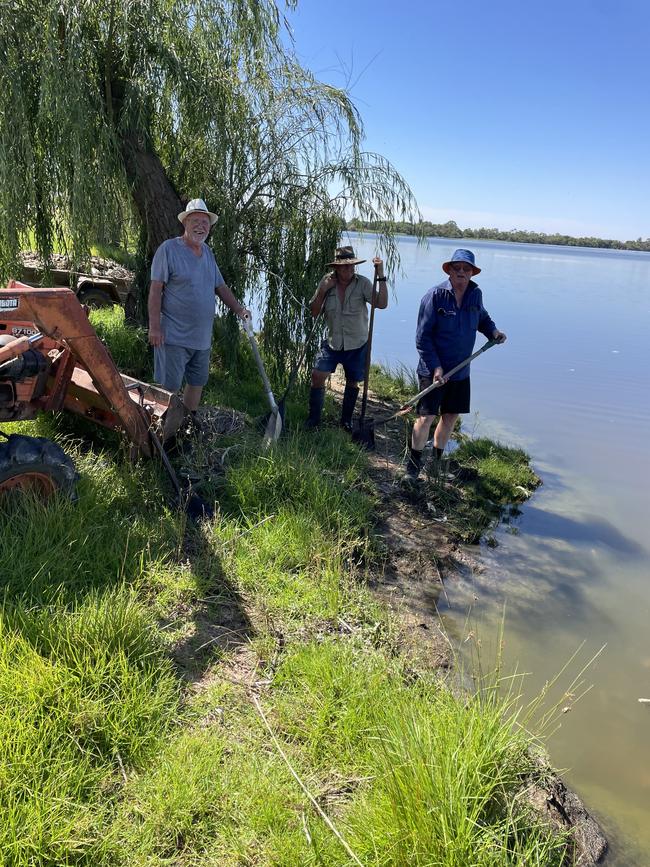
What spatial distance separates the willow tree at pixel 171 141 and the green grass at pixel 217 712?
2.88 m

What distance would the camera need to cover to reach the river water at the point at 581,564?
3.09 metres

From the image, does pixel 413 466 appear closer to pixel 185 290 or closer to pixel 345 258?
pixel 345 258

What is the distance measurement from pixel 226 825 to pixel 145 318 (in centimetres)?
579

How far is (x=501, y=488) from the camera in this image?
6203 mm

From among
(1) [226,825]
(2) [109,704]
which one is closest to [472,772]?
(1) [226,825]

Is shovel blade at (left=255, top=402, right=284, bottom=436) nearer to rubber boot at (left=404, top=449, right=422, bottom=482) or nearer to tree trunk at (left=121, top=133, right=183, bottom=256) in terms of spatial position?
rubber boot at (left=404, top=449, right=422, bottom=482)

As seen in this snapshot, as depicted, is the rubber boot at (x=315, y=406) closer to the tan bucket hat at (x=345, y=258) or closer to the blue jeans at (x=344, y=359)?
the blue jeans at (x=344, y=359)

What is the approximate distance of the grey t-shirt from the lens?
14.1 feet

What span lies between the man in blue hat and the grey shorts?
72.6 inches

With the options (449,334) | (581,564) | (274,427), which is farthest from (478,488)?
(274,427)

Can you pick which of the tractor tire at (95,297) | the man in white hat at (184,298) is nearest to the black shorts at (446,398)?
the man in white hat at (184,298)

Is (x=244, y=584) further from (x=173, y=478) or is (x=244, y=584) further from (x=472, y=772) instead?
(x=472, y=772)

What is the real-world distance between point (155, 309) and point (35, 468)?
1.49 metres

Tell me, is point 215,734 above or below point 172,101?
below
